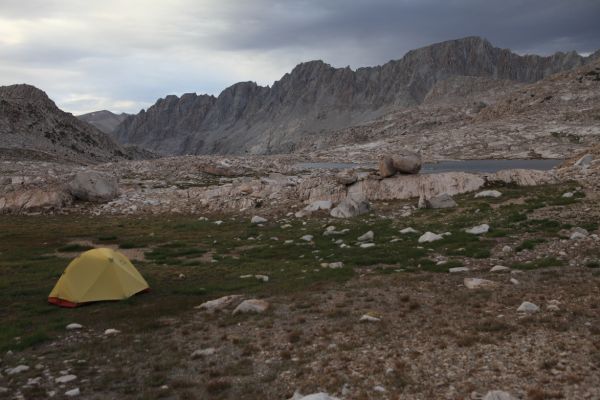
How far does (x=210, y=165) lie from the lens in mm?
78438

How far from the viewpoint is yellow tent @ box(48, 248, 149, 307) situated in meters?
16.3

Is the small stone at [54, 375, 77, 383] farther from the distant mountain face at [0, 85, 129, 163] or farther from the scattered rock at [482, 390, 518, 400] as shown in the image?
the distant mountain face at [0, 85, 129, 163]

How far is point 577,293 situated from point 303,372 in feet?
27.1

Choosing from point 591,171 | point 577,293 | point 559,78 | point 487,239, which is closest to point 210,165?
point 591,171

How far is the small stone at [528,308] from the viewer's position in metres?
11.8

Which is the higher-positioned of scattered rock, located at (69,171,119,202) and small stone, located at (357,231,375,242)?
scattered rock, located at (69,171,119,202)

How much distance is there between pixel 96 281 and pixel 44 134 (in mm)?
134544

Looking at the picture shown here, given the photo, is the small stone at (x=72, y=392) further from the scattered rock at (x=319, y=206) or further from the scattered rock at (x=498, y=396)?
the scattered rock at (x=319, y=206)

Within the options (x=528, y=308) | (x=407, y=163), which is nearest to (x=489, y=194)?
(x=407, y=163)

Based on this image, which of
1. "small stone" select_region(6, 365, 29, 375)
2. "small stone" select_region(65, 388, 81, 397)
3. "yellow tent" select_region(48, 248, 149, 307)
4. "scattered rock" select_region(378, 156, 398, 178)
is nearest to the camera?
"small stone" select_region(65, 388, 81, 397)

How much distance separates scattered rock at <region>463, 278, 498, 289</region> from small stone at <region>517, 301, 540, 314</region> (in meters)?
2.25

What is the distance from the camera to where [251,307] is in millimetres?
14102

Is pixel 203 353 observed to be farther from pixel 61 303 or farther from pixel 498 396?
pixel 61 303

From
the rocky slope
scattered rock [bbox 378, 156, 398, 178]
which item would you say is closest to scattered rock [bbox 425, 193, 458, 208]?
scattered rock [bbox 378, 156, 398, 178]
